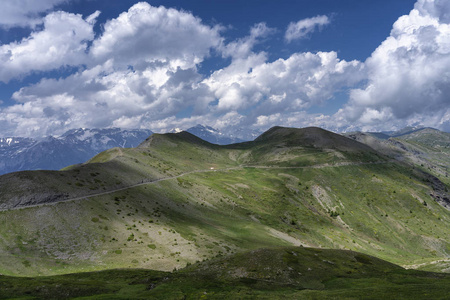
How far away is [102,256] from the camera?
55.8 meters

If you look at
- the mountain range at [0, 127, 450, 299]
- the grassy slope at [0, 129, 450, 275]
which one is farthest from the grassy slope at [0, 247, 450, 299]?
the grassy slope at [0, 129, 450, 275]

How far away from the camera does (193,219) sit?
91.0 metres

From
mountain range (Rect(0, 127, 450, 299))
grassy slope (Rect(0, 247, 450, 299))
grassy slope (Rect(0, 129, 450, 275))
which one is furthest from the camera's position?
grassy slope (Rect(0, 129, 450, 275))

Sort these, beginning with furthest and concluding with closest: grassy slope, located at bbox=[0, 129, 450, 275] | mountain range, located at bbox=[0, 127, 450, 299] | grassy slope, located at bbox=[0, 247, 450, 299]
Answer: grassy slope, located at bbox=[0, 129, 450, 275]
mountain range, located at bbox=[0, 127, 450, 299]
grassy slope, located at bbox=[0, 247, 450, 299]

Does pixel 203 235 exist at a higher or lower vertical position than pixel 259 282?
lower

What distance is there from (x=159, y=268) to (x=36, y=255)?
Result: 86.3ft

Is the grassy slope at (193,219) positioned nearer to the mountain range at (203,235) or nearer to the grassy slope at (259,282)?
the mountain range at (203,235)

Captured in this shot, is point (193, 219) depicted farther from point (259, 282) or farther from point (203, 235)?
point (259, 282)

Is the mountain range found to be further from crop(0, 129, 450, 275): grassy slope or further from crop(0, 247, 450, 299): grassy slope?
crop(0, 129, 450, 275): grassy slope

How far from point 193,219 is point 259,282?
56.5 m

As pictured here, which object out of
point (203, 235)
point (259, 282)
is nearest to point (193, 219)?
point (203, 235)

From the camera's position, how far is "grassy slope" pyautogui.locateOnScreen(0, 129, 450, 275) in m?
56.4

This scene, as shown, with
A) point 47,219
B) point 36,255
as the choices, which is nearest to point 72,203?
point 47,219

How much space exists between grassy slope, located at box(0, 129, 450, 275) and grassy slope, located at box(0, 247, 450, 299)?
14880 millimetres
